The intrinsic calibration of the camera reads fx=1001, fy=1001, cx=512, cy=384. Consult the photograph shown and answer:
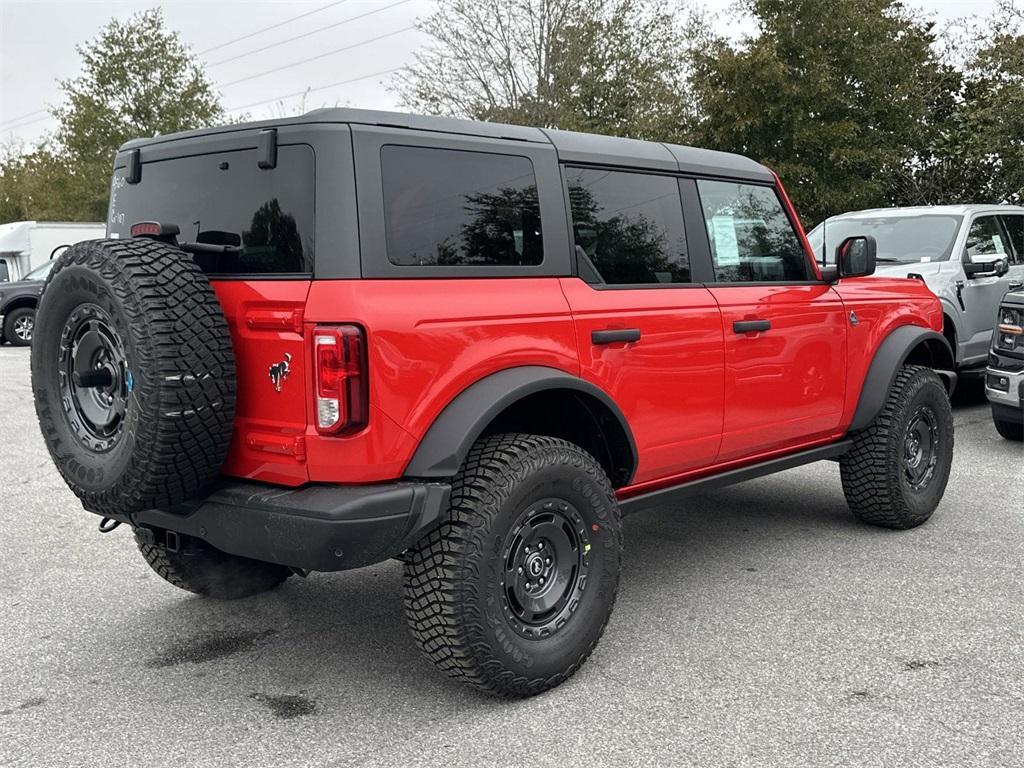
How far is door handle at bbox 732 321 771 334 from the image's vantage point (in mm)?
4320

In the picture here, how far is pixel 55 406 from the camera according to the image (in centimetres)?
341

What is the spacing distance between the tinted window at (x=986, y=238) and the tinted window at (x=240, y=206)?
765 centimetres

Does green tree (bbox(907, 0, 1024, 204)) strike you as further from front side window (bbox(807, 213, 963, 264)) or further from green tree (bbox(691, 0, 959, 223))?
front side window (bbox(807, 213, 963, 264))

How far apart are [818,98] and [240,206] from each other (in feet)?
53.6

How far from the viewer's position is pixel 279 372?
3.08 meters

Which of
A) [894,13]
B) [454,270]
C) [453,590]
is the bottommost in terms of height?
[453,590]

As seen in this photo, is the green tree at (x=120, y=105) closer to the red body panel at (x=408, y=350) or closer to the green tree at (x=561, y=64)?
the green tree at (x=561, y=64)

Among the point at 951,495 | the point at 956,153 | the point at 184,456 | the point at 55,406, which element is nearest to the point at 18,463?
the point at 55,406

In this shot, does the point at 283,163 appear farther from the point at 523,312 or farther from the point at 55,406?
the point at 55,406

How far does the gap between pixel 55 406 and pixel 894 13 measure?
20.2 meters

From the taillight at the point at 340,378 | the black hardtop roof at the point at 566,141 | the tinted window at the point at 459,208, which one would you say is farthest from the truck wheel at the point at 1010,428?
the taillight at the point at 340,378

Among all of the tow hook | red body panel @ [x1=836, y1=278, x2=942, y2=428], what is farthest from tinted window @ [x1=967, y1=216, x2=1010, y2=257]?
the tow hook

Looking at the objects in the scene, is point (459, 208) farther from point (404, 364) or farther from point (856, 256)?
point (856, 256)

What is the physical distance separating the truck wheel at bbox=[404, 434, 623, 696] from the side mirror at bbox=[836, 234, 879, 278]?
2060 millimetres
